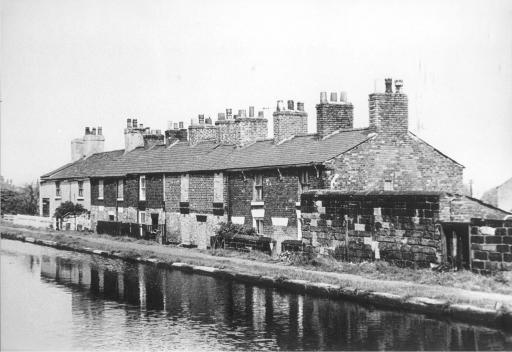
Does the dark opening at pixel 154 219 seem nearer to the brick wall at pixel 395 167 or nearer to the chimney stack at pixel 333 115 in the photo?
the chimney stack at pixel 333 115

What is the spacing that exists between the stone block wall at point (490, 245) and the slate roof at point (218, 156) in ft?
27.0

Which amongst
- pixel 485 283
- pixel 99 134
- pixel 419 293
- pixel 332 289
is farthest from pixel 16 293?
pixel 99 134

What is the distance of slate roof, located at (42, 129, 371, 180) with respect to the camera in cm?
2516

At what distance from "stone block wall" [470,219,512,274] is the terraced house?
278 millimetres

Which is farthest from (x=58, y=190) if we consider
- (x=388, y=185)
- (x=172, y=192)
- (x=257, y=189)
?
(x=388, y=185)

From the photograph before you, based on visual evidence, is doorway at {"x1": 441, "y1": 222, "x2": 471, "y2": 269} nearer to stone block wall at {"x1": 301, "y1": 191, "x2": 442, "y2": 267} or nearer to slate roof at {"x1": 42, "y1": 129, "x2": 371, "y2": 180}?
stone block wall at {"x1": 301, "y1": 191, "x2": 442, "y2": 267}

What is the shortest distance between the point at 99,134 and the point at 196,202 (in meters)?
21.7

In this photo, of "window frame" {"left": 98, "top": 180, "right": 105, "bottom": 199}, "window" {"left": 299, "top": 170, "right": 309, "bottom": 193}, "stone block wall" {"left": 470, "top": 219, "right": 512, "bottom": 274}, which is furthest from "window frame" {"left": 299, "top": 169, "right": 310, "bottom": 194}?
"window frame" {"left": 98, "top": 180, "right": 105, "bottom": 199}

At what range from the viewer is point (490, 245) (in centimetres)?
1587

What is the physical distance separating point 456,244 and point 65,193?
33.5m

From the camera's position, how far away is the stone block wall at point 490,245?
15445mm

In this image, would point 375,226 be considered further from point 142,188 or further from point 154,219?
point 142,188

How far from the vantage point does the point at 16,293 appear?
16.6 meters

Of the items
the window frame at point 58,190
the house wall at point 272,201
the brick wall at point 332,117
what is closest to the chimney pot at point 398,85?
the brick wall at point 332,117
